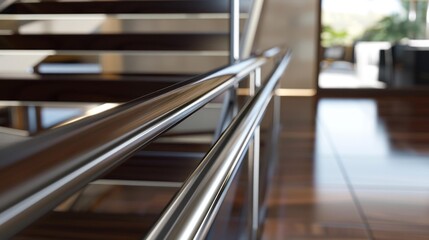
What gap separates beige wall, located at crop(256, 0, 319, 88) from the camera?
596 cm

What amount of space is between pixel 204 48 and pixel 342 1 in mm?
4258

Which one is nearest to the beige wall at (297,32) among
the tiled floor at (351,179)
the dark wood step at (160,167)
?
the tiled floor at (351,179)

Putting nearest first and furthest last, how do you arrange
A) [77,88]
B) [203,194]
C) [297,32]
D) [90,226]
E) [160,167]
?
[203,194], [90,226], [77,88], [160,167], [297,32]

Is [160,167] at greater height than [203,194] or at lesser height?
lesser

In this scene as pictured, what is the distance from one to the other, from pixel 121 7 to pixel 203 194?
2.04m

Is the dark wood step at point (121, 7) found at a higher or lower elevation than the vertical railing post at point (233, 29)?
higher

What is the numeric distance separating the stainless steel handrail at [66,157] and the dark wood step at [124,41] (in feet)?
5.75

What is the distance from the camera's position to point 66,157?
0.92 feet

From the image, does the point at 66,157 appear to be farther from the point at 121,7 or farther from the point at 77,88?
the point at 121,7

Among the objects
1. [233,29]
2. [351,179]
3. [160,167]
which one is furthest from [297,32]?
[233,29]

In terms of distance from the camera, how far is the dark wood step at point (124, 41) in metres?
2.20

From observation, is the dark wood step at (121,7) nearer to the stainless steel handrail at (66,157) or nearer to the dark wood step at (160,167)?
the dark wood step at (160,167)

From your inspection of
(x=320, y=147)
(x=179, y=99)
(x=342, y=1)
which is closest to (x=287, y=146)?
(x=320, y=147)

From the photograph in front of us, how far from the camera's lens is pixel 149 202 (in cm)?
214
